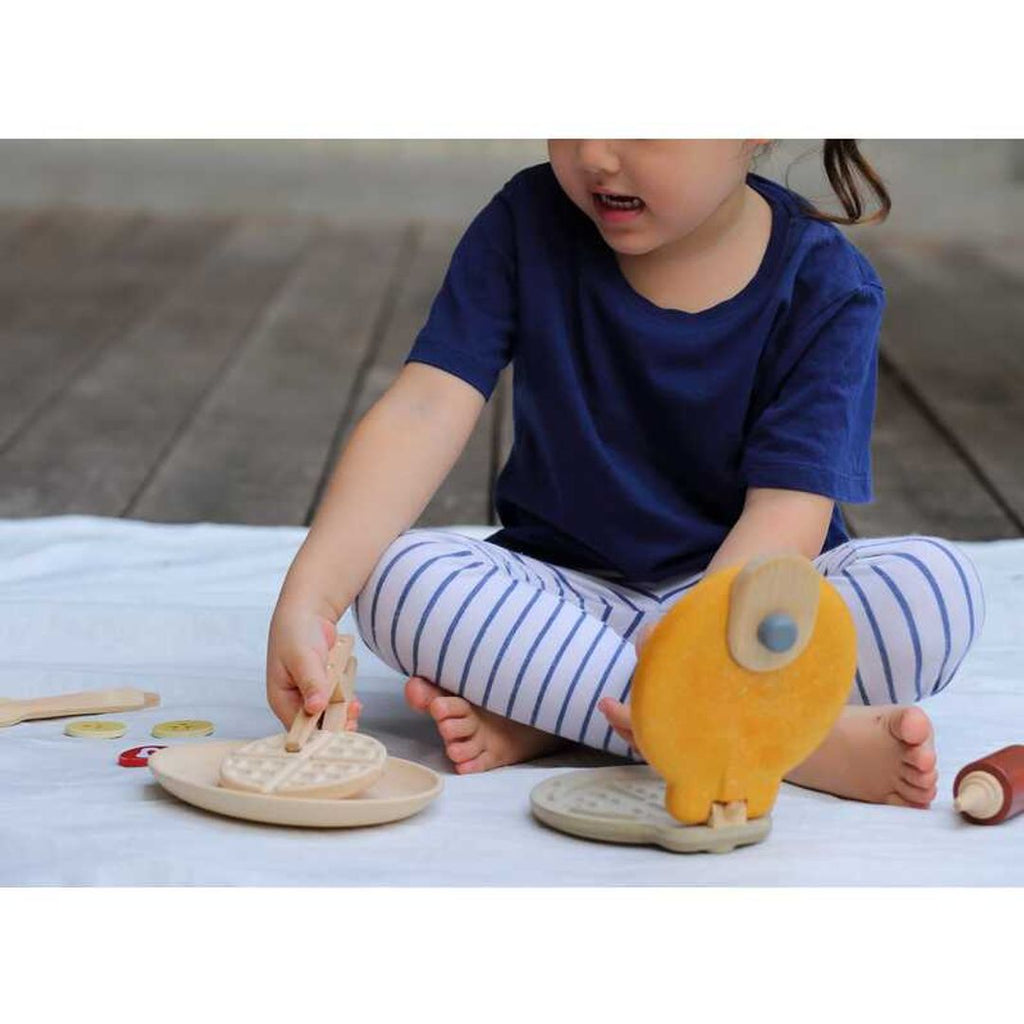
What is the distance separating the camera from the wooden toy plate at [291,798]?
2.72 feet

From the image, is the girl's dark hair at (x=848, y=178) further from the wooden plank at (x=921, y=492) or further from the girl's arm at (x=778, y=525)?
the wooden plank at (x=921, y=492)

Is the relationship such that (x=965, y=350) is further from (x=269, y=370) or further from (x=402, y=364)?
(x=269, y=370)

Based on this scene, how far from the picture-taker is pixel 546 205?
1.11 m

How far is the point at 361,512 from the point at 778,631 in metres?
0.32

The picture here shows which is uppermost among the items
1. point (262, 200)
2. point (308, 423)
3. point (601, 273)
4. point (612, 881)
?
point (262, 200)

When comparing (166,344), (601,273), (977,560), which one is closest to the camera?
(601,273)

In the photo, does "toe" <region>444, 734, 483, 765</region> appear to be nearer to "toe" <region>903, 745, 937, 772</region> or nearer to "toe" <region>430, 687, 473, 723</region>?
"toe" <region>430, 687, 473, 723</region>

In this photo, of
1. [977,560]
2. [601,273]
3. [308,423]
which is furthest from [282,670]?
[308,423]

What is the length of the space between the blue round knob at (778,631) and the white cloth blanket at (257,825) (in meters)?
0.10

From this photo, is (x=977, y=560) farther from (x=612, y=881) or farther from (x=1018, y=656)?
(x=612, y=881)

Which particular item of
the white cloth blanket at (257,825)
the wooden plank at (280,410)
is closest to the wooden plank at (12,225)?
the wooden plank at (280,410)

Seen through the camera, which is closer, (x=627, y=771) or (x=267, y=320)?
(x=627, y=771)
